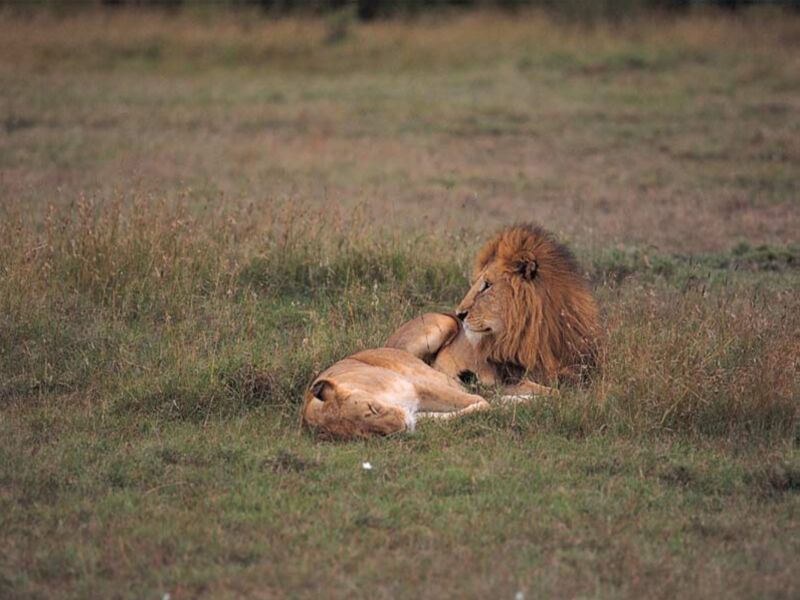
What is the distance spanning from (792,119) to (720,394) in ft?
A: 31.7

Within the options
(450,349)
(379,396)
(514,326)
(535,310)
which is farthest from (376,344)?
(379,396)

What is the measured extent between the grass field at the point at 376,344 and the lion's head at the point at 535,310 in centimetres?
22

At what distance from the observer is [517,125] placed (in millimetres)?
14789

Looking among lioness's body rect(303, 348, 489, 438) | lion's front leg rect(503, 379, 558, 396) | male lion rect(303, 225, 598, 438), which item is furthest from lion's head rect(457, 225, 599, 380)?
lioness's body rect(303, 348, 489, 438)

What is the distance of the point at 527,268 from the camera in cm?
643

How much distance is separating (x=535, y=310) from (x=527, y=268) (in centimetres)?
23

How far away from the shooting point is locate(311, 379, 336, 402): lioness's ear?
5.54m

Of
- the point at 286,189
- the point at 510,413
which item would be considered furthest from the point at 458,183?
the point at 510,413

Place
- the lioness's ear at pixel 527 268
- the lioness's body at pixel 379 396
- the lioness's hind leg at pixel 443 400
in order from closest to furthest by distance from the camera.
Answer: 1. the lioness's body at pixel 379 396
2. the lioness's hind leg at pixel 443 400
3. the lioness's ear at pixel 527 268

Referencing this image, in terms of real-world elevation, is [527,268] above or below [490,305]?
above

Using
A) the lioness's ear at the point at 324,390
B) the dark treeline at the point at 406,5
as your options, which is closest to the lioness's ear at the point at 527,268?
the lioness's ear at the point at 324,390

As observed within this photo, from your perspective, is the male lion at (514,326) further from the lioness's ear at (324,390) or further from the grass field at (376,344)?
the lioness's ear at (324,390)

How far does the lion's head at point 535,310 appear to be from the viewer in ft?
21.1

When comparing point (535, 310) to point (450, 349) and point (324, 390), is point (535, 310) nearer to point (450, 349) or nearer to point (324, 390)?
point (450, 349)
